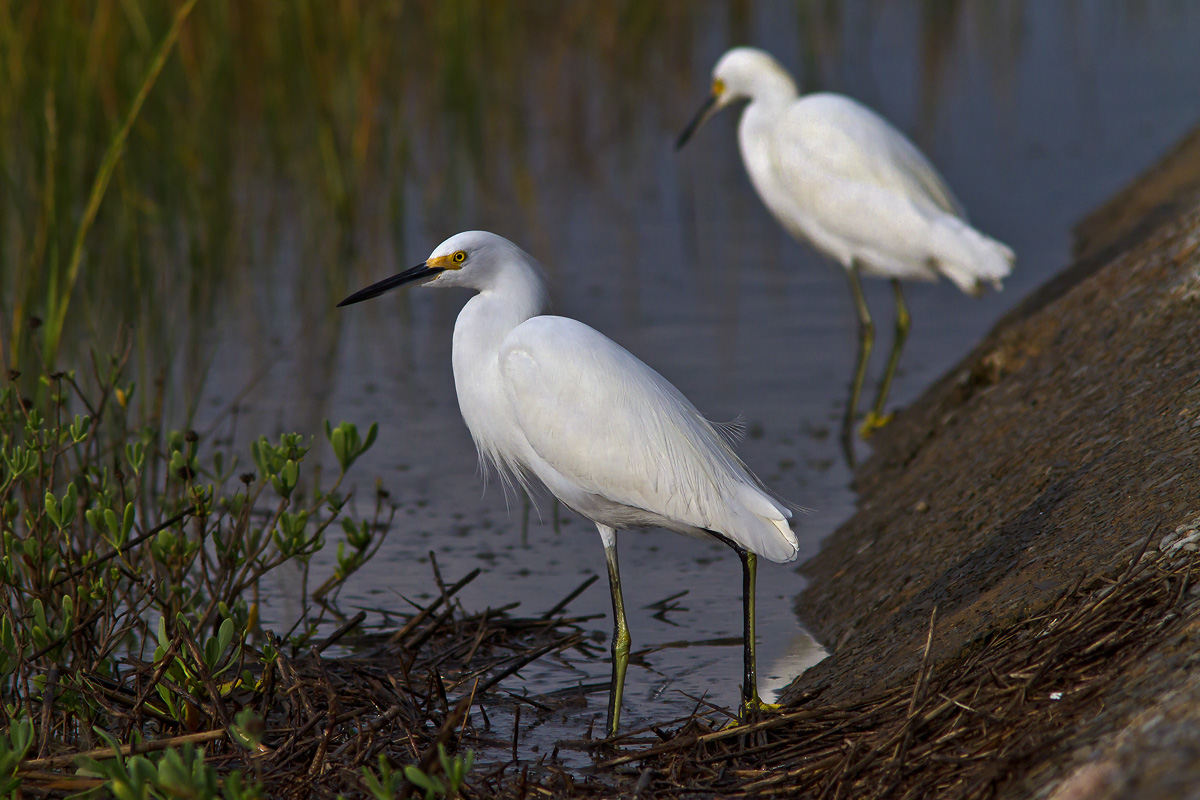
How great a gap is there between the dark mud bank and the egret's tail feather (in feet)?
1.22

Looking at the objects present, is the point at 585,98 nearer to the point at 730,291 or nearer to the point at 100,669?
the point at 730,291

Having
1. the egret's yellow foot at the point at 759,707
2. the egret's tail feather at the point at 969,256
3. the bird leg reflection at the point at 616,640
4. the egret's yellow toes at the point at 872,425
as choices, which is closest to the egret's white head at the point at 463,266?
the bird leg reflection at the point at 616,640

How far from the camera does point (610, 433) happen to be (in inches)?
137

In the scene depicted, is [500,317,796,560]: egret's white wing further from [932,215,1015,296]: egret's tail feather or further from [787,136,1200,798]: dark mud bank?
[932,215,1015,296]: egret's tail feather

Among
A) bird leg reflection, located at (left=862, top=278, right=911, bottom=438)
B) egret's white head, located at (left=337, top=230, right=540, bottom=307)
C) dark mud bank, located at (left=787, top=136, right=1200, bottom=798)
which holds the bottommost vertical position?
dark mud bank, located at (left=787, top=136, right=1200, bottom=798)

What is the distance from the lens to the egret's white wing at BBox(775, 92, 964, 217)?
635 centimetres

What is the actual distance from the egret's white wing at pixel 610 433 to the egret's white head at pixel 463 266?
0.74ft

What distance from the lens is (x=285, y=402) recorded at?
6.04 meters

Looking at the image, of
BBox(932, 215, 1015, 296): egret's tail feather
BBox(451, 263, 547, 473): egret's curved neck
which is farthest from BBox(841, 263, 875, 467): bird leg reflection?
BBox(451, 263, 547, 473): egret's curved neck

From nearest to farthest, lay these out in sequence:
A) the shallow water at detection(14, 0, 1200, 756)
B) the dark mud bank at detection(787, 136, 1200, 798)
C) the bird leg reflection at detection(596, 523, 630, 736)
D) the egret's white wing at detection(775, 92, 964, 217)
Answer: the dark mud bank at detection(787, 136, 1200, 798)
the bird leg reflection at detection(596, 523, 630, 736)
the shallow water at detection(14, 0, 1200, 756)
the egret's white wing at detection(775, 92, 964, 217)

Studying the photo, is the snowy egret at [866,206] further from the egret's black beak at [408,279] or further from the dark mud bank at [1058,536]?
the egret's black beak at [408,279]

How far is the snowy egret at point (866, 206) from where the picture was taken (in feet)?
19.9

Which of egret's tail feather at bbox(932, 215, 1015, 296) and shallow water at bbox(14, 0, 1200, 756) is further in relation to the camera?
egret's tail feather at bbox(932, 215, 1015, 296)

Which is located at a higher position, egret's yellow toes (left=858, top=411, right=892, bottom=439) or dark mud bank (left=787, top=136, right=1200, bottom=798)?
egret's yellow toes (left=858, top=411, right=892, bottom=439)
